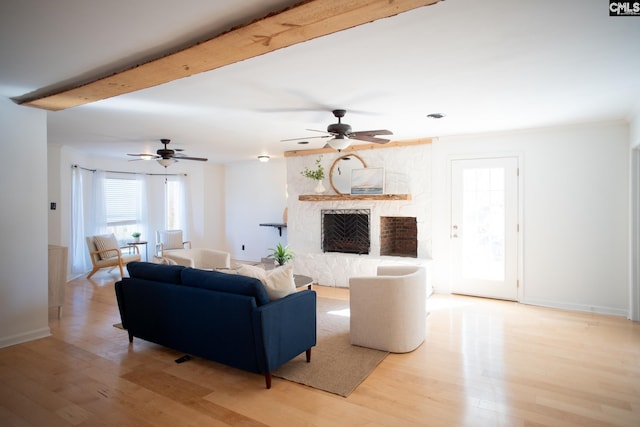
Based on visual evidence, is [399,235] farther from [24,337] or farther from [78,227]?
[78,227]

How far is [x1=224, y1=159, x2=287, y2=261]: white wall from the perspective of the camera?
853cm

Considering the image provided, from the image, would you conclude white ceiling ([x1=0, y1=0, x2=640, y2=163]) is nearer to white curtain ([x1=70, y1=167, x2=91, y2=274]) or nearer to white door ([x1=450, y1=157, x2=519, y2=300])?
white door ([x1=450, y1=157, x2=519, y2=300])

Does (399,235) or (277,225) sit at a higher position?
(277,225)

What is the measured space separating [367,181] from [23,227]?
4.63 m

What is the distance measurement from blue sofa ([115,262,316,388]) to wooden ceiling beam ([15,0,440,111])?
1.60 meters

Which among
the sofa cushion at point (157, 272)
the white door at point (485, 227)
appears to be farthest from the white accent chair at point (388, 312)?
the white door at point (485, 227)

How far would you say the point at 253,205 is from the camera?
29.3 ft

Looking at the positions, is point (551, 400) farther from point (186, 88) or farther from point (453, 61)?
point (186, 88)

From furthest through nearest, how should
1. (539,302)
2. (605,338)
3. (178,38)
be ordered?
(539,302)
(605,338)
(178,38)

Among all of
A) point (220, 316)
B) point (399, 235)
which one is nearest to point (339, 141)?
point (220, 316)

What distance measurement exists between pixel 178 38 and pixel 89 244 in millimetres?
5616

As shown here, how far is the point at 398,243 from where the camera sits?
6.67 metres

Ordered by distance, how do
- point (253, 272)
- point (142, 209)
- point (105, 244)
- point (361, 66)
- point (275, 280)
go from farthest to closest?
point (142, 209)
point (105, 244)
point (253, 272)
point (275, 280)
point (361, 66)

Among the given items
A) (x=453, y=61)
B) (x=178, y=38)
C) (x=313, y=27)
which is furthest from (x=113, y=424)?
(x=453, y=61)
